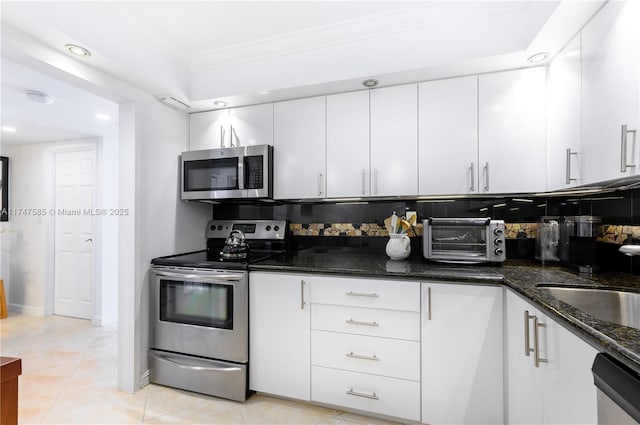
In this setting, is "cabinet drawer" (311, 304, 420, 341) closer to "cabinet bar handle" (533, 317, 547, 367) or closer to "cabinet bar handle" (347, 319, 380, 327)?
"cabinet bar handle" (347, 319, 380, 327)

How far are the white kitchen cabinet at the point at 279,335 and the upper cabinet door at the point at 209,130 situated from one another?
1.22 meters

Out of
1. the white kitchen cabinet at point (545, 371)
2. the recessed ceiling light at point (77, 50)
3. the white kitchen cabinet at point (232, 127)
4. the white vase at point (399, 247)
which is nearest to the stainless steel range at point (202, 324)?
the white kitchen cabinet at point (232, 127)

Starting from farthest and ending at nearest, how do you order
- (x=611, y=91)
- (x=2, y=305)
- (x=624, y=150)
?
(x=2, y=305) < (x=611, y=91) < (x=624, y=150)

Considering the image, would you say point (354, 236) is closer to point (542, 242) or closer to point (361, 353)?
point (361, 353)

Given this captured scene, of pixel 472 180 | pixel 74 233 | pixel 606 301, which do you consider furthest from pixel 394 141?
pixel 74 233

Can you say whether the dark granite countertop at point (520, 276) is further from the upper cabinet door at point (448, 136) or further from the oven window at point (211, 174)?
the oven window at point (211, 174)

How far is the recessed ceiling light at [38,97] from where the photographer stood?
8.46 feet

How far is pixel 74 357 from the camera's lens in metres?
2.72

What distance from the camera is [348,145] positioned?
7.43 feet

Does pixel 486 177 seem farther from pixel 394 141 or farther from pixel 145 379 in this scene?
pixel 145 379

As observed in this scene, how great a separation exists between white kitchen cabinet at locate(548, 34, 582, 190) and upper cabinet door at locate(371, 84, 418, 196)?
0.77 m

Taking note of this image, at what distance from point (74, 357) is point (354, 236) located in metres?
2.67

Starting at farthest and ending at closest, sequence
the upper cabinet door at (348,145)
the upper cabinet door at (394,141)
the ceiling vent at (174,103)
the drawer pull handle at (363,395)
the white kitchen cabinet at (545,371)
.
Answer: the ceiling vent at (174,103)
the upper cabinet door at (348,145)
the upper cabinet door at (394,141)
the drawer pull handle at (363,395)
the white kitchen cabinet at (545,371)

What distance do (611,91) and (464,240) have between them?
1.03m
